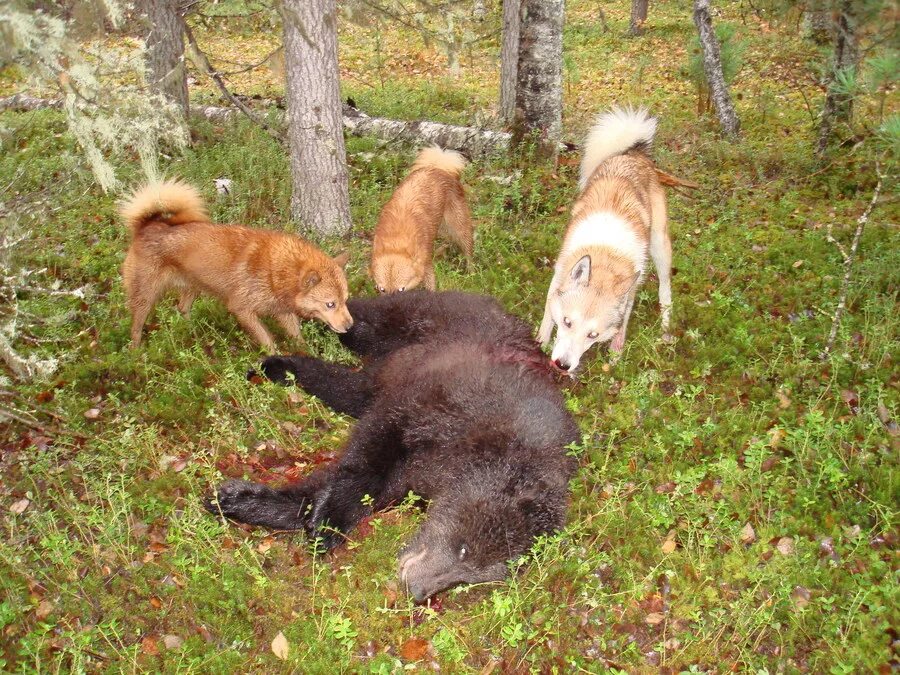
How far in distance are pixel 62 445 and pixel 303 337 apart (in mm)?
2094

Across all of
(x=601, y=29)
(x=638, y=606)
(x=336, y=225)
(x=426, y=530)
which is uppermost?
(x=601, y=29)

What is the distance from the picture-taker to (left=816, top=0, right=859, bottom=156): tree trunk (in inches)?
214

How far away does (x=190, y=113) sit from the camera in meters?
10.2

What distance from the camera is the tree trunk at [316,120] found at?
610cm

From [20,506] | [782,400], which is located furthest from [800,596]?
[20,506]

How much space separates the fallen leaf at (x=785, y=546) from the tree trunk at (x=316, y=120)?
5.28m

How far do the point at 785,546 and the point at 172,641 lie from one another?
11.7 ft

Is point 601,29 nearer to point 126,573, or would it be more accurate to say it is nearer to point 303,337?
point 303,337

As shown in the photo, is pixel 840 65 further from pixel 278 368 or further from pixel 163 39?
pixel 163 39

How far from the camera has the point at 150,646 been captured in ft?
11.2

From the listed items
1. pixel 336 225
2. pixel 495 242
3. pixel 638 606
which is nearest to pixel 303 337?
pixel 336 225

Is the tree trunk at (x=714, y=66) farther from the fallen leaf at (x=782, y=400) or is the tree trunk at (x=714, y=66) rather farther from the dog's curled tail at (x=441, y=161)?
the fallen leaf at (x=782, y=400)

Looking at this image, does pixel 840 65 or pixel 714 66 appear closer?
pixel 840 65

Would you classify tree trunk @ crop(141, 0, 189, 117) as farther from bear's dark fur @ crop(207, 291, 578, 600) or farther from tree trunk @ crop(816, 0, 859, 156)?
tree trunk @ crop(816, 0, 859, 156)
